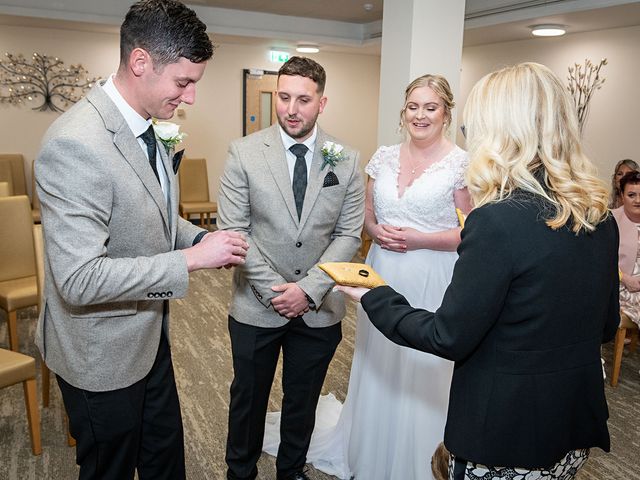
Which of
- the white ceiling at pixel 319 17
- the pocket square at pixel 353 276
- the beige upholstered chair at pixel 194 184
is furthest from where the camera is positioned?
the beige upholstered chair at pixel 194 184

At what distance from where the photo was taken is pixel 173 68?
5.51 feet

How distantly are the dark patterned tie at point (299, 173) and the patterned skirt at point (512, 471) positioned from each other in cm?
124

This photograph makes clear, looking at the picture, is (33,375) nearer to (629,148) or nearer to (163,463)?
(163,463)

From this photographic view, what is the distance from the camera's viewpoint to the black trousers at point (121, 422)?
1.78 meters

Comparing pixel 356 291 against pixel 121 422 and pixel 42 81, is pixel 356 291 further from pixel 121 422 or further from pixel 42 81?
pixel 42 81

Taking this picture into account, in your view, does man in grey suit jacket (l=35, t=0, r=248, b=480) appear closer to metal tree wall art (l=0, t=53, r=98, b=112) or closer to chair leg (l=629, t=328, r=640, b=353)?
chair leg (l=629, t=328, r=640, b=353)

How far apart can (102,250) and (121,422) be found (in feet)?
1.88

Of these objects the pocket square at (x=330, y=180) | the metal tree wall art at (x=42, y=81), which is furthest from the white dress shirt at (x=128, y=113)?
the metal tree wall art at (x=42, y=81)

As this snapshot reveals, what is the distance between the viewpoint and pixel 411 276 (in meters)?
2.74

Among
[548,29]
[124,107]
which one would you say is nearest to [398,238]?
[124,107]

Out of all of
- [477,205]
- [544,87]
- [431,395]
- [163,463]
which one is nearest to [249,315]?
[163,463]

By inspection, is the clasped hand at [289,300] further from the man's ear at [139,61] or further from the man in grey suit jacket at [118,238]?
the man's ear at [139,61]

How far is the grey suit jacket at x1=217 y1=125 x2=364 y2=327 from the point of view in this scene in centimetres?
245

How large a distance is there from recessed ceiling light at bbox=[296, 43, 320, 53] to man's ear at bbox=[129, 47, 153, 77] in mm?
7904
